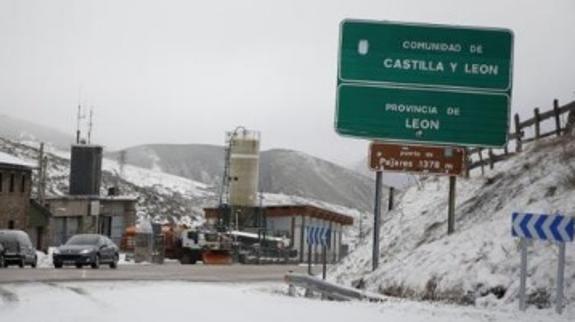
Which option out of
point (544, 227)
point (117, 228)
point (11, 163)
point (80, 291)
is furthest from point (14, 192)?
point (544, 227)

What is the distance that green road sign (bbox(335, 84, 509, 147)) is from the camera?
24.5 m

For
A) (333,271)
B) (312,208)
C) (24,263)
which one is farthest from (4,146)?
(333,271)

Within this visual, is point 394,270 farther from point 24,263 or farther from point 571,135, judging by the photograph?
point 24,263

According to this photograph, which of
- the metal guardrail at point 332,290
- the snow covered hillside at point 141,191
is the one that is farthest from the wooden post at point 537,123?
the snow covered hillside at point 141,191

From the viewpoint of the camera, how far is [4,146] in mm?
129000

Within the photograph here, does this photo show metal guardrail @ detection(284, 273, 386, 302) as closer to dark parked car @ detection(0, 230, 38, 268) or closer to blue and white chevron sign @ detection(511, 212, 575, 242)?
blue and white chevron sign @ detection(511, 212, 575, 242)

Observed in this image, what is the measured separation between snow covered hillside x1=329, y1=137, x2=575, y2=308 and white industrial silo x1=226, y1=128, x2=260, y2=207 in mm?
43147

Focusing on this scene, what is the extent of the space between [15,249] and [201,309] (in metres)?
24.9

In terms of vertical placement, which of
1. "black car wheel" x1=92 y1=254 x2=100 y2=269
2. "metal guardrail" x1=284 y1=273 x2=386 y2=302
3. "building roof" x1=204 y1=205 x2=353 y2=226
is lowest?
"black car wheel" x1=92 y1=254 x2=100 y2=269

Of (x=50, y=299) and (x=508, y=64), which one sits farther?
(x=508, y=64)

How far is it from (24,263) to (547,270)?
2628 centimetres

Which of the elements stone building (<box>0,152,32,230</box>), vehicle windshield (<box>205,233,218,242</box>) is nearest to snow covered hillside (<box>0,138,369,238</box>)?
vehicle windshield (<box>205,233,218,242</box>)

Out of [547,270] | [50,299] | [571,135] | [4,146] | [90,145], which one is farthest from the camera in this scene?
[4,146]

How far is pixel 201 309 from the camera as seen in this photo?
51.8 ft
